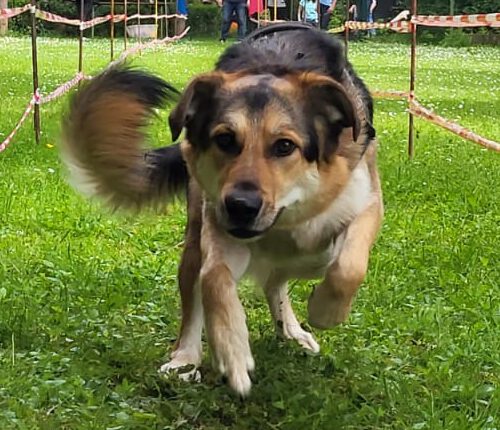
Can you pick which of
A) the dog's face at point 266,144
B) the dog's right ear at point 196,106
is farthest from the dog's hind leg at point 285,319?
the dog's right ear at point 196,106

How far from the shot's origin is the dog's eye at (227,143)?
3594 millimetres

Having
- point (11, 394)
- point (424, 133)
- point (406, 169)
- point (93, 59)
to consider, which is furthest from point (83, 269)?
point (93, 59)

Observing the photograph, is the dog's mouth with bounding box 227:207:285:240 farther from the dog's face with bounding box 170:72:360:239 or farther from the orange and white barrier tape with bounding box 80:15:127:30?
the orange and white barrier tape with bounding box 80:15:127:30

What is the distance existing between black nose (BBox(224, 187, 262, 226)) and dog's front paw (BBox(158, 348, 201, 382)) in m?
0.82

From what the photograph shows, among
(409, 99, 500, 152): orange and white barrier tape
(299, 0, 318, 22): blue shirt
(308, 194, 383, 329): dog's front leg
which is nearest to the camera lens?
(308, 194, 383, 329): dog's front leg

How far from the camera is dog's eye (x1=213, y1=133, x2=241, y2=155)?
3594 mm

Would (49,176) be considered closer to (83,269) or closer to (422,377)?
(83,269)

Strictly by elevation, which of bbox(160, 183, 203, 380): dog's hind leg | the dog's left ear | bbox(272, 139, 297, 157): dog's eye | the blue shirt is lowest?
bbox(160, 183, 203, 380): dog's hind leg

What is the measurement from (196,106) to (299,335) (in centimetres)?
134

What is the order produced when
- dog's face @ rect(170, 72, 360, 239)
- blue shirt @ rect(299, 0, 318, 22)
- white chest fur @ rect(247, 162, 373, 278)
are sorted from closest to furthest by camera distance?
dog's face @ rect(170, 72, 360, 239), white chest fur @ rect(247, 162, 373, 278), blue shirt @ rect(299, 0, 318, 22)

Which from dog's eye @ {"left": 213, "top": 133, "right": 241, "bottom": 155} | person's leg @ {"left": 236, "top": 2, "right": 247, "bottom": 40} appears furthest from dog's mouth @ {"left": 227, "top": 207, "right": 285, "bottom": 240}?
person's leg @ {"left": 236, "top": 2, "right": 247, "bottom": 40}

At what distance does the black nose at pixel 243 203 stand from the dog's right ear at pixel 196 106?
42 cm

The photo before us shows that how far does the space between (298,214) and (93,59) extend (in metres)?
18.0

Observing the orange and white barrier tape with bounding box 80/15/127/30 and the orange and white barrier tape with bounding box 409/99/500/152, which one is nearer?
the orange and white barrier tape with bounding box 409/99/500/152
